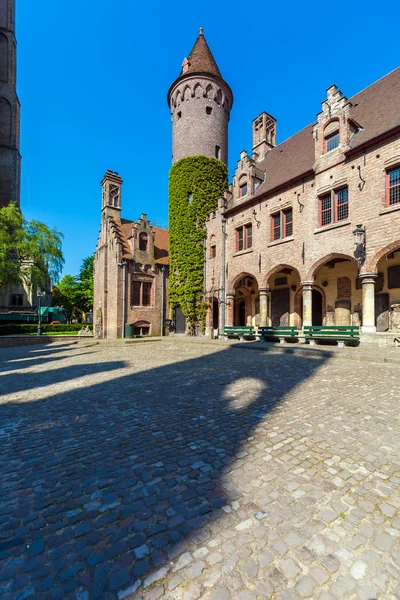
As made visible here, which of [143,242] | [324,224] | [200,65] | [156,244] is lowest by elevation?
[324,224]

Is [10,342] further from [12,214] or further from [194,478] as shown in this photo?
[194,478]

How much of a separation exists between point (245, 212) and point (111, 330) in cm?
1473

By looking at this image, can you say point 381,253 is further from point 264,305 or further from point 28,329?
point 28,329

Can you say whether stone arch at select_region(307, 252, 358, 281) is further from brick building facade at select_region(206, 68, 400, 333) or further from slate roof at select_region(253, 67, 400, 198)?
slate roof at select_region(253, 67, 400, 198)

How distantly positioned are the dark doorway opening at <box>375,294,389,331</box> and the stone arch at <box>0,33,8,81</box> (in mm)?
57650

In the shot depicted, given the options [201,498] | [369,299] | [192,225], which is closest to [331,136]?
[369,299]

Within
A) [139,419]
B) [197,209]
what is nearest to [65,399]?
[139,419]

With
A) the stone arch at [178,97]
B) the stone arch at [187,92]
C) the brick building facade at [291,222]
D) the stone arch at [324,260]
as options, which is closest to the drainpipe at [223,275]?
the brick building facade at [291,222]

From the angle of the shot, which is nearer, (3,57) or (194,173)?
(194,173)

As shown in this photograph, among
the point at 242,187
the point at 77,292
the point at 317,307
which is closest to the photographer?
the point at 317,307

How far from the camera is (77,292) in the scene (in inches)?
1602

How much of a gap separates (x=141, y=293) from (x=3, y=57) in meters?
47.1

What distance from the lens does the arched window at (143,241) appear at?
2526 cm

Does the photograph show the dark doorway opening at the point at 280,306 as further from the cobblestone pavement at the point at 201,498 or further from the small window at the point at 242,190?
the cobblestone pavement at the point at 201,498
